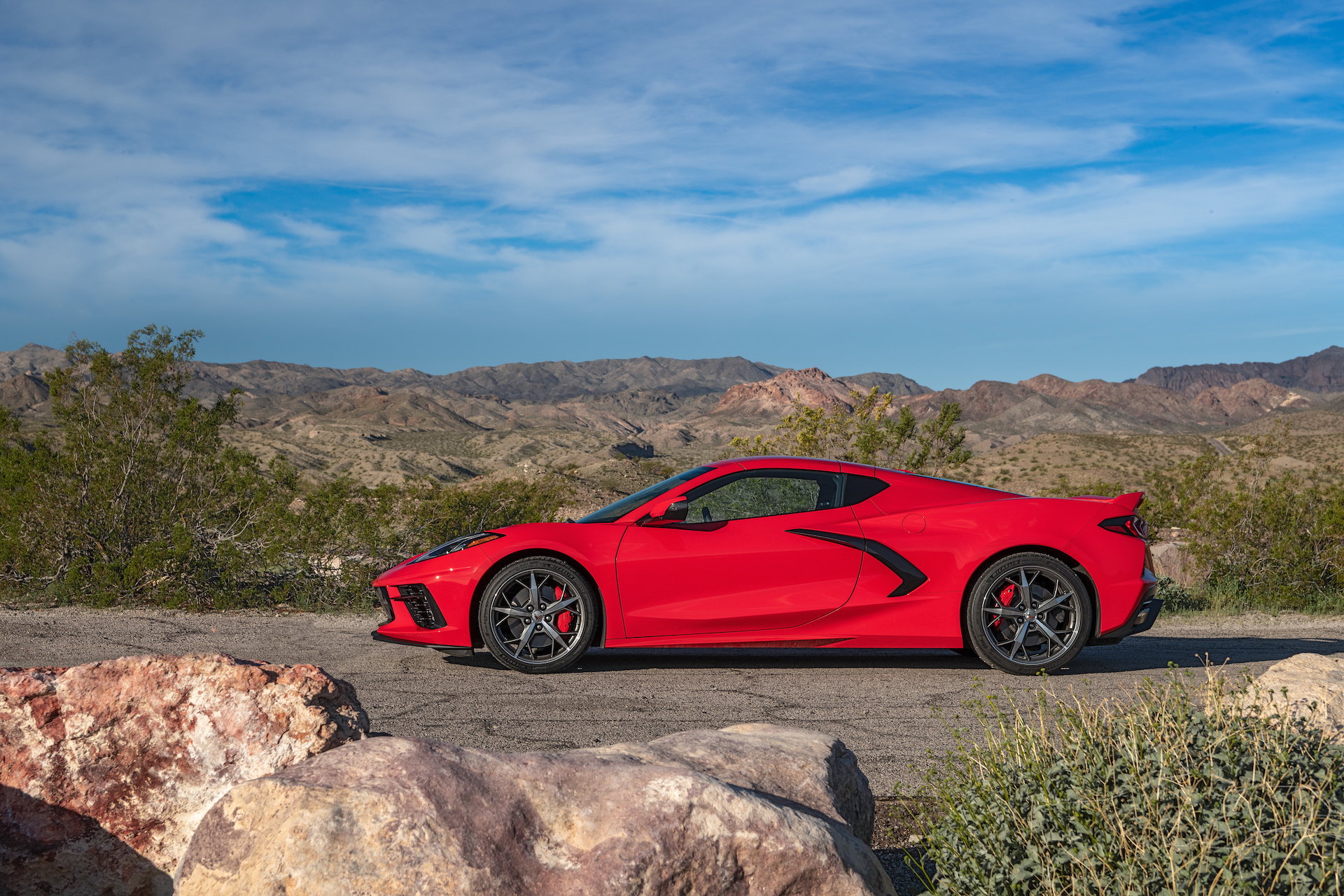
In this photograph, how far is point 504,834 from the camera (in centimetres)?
247

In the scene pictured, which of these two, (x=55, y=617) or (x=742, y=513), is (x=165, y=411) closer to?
(x=55, y=617)

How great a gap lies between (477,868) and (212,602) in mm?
8698

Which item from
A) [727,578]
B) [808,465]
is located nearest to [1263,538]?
[808,465]

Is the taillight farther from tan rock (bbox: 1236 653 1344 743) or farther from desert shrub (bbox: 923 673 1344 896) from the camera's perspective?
desert shrub (bbox: 923 673 1344 896)

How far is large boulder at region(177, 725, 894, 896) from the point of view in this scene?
2.33m

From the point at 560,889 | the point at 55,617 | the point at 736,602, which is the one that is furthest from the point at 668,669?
the point at 55,617

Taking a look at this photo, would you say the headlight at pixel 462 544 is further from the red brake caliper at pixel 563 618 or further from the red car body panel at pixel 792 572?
the red brake caliper at pixel 563 618

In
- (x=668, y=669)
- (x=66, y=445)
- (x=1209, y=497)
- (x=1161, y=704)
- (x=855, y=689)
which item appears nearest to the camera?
(x=1161, y=704)

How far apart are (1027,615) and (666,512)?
2.55m

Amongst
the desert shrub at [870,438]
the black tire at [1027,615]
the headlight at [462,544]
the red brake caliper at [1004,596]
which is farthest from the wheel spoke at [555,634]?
the desert shrub at [870,438]

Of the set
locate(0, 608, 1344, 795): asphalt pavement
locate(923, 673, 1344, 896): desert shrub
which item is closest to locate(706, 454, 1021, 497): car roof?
locate(0, 608, 1344, 795): asphalt pavement

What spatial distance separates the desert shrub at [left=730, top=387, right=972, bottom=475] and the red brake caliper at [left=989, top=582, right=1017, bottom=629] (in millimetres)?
8707

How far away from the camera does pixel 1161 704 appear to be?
3150mm

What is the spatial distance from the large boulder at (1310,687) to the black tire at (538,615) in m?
3.97
